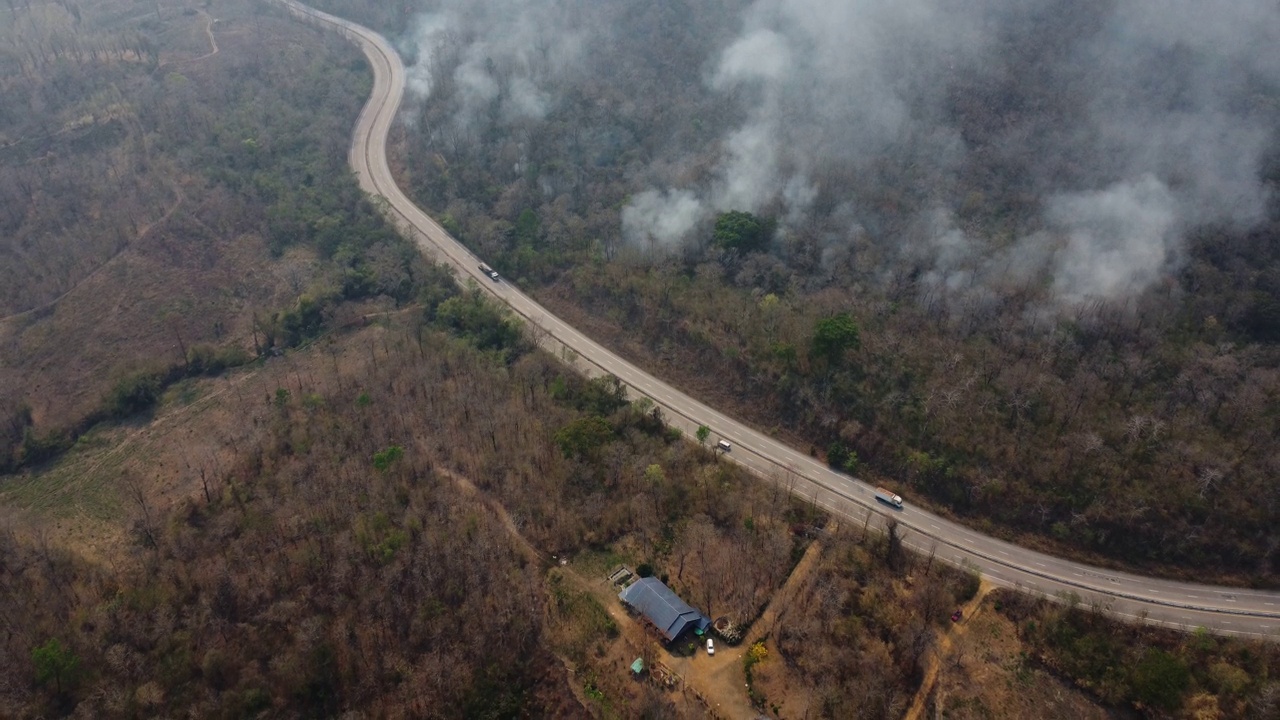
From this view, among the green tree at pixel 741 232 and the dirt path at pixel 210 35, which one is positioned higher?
the dirt path at pixel 210 35

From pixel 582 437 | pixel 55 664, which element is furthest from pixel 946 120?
pixel 55 664

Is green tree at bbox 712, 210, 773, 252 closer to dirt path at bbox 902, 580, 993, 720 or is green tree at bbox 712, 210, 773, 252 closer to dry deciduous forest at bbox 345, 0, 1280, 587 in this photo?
dry deciduous forest at bbox 345, 0, 1280, 587

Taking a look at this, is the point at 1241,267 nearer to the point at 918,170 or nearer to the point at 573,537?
the point at 918,170

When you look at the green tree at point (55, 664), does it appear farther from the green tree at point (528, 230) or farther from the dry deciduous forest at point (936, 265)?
the green tree at point (528, 230)

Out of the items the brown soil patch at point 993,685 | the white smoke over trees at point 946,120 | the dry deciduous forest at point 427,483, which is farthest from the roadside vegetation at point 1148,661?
the white smoke over trees at point 946,120

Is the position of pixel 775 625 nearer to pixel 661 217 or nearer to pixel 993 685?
pixel 993 685

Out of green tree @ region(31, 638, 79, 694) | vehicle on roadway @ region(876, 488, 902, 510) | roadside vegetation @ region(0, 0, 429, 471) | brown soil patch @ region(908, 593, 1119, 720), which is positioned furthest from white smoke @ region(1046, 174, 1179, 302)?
green tree @ region(31, 638, 79, 694)

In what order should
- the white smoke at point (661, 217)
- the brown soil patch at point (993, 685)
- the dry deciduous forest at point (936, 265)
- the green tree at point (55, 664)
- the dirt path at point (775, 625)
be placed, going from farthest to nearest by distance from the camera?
the white smoke at point (661, 217) < the dry deciduous forest at point (936, 265) < the brown soil patch at point (993, 685) < the dirt path at point (775, 625) < the green tree at point (55, 664)

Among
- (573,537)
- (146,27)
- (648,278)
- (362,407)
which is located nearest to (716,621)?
(573,537)
